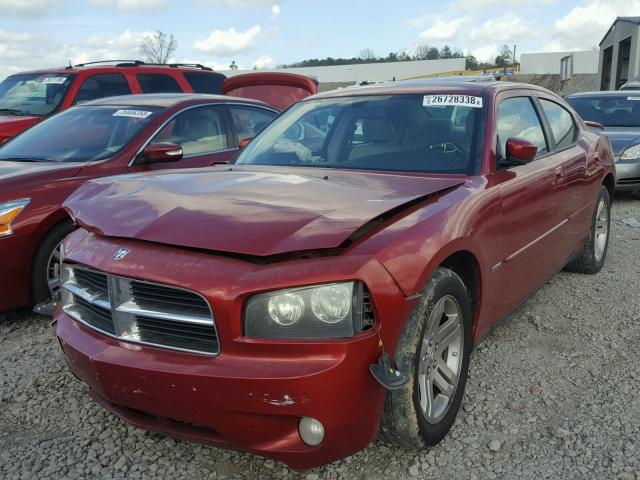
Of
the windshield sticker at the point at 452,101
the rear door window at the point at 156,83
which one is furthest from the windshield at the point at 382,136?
the rear door window at the point at 156,83

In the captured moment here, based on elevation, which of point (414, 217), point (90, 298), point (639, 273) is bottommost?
point (639, 273)

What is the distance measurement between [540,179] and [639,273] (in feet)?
7.46

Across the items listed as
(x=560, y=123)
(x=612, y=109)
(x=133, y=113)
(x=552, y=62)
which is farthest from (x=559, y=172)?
(x=552, y=62)

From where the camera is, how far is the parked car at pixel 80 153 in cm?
413

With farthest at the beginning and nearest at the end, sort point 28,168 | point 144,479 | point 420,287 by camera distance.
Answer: point 28,168 < point 144,479 < point 420,287

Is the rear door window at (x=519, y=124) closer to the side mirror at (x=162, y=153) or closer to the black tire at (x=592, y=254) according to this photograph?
the black tire at (x=592, y=254)

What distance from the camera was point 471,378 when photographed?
3482mm

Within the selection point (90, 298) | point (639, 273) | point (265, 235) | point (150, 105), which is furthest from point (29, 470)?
point (639, 273)

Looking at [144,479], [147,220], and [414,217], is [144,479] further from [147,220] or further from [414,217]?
[414,217]

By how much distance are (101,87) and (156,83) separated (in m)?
0.88

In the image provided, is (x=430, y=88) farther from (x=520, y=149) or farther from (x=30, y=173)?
(x=30, y=173)

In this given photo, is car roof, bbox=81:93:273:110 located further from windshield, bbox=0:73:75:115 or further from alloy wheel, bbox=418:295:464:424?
alloy wheel, bbox=418:295:464:424

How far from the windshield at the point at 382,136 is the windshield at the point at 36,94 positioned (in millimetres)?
5490

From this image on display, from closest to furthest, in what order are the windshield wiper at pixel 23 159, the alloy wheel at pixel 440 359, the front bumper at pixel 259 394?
the front bumper at pixel 259 394 < the alloy wheel at pixel 440 359 < the windshield wiper at pixel 23 159
